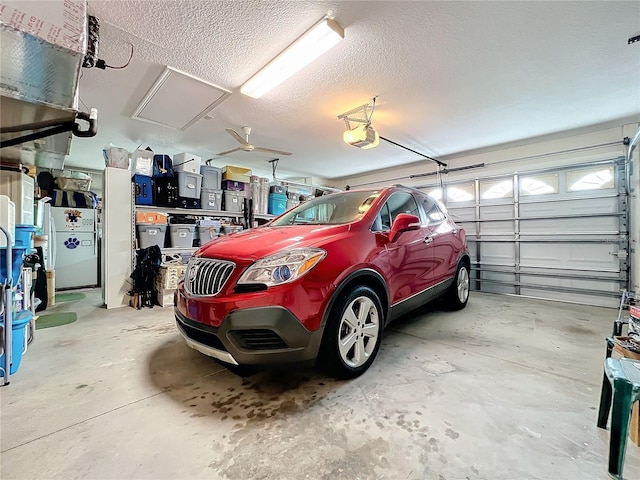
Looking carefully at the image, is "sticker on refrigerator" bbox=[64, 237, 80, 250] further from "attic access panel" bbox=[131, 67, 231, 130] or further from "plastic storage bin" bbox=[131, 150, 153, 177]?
"attic access panel" bbox=[131, 67, 231, 130]

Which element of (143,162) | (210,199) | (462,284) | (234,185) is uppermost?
(143,162)

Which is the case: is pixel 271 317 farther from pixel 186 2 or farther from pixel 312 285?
pixel 186 2

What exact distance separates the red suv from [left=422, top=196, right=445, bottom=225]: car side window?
2.23 feet

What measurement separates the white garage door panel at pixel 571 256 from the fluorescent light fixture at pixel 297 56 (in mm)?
5193

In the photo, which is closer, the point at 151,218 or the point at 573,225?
the point at 151,218

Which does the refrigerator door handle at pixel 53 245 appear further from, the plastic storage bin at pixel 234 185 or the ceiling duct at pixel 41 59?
the ceiling duct at pixel 41 59

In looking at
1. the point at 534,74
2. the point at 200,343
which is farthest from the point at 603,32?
the point at 200,343

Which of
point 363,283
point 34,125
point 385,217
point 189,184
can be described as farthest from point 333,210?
point 189,184

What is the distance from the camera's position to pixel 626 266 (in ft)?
13.8

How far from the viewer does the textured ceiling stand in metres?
2.13

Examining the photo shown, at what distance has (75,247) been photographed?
5766mm

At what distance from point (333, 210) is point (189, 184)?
3.26 metres

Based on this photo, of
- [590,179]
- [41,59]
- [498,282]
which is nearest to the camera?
[41,59]

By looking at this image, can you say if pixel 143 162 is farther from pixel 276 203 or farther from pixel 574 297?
pixel 574 297
